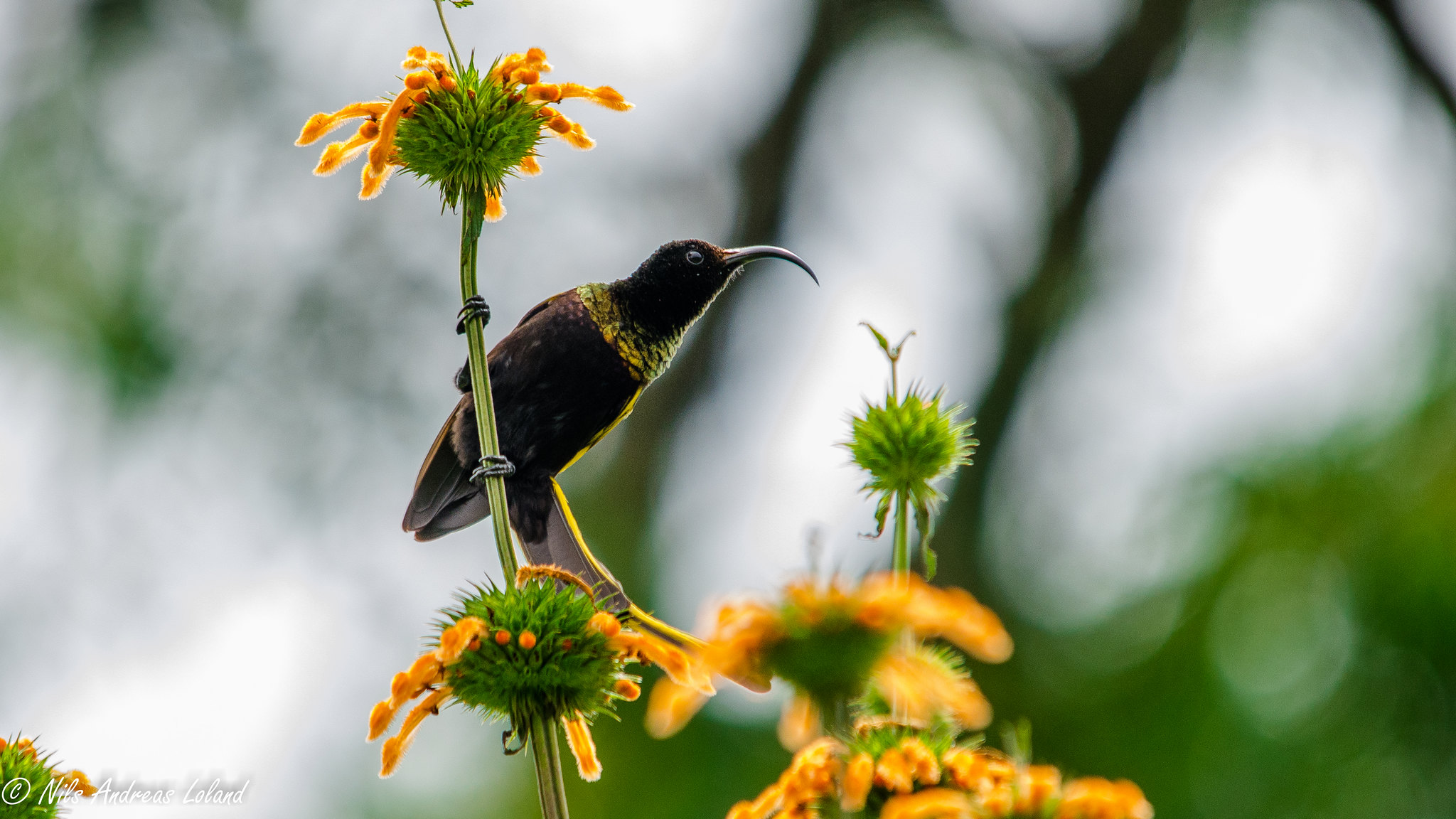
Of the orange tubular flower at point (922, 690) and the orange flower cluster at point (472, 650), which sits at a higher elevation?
the orange flower cluster at point (472, 650)

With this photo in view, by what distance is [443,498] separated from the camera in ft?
9.66

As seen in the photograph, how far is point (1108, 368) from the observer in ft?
30.2

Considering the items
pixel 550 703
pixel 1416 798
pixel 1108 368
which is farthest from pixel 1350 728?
pixel 550 703

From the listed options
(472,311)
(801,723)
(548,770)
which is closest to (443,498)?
(472,311)

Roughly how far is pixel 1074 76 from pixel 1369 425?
379 centimetres

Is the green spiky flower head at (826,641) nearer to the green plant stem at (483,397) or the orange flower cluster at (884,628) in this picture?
the orange flower cluster at (884,628)

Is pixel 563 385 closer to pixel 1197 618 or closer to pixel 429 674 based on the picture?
pixel 429 674

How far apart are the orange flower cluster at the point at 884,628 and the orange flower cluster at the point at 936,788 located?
0.19ft

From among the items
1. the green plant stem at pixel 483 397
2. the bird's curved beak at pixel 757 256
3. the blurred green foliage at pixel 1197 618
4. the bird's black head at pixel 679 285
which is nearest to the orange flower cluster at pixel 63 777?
the green plant stem at pixel 483 397

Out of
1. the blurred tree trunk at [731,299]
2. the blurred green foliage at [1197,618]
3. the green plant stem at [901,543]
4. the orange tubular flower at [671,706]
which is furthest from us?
the blurred tree trunk at [731,299]

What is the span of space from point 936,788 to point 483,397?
743mm

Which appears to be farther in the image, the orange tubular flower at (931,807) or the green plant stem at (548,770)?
the green plant stem at (548,770)

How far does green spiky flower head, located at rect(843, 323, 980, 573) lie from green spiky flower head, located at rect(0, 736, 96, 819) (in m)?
1.16

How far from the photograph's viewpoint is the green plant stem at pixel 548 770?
1.35 m
